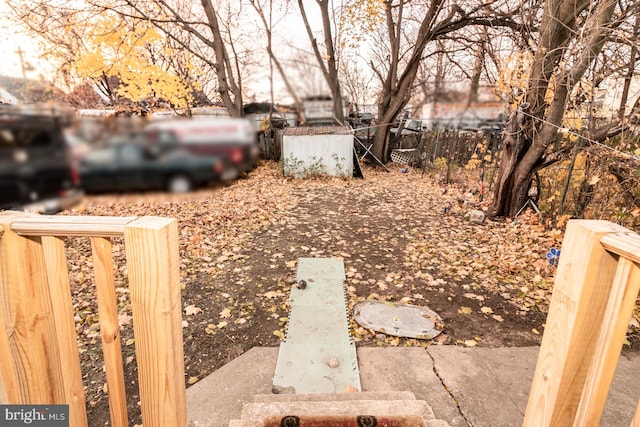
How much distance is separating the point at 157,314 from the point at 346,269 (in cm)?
423

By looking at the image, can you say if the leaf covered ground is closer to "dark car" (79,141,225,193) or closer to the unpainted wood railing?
"dark car" (79,141,225,193)

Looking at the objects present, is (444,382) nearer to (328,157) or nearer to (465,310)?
(465,310)

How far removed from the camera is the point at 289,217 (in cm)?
777

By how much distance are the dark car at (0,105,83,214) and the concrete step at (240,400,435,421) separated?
6.85 feet

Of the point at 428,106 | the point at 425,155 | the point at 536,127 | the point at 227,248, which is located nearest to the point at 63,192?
the point at 428,106

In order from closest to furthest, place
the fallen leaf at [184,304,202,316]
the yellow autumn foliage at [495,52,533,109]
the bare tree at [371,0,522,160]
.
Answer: the yellow autumn foliage at [495,52,533,109] < the bare tree at [371,0,522,160] < the fallen leaf at [184,304,202,316]

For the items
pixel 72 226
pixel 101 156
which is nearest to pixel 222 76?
pixel 101 156

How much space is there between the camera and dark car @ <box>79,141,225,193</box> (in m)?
0.34

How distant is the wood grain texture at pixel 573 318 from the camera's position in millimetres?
1255

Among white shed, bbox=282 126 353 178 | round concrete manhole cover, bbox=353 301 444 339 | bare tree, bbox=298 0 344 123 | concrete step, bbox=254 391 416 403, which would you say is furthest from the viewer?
white shed, bbox=282 126 353 178

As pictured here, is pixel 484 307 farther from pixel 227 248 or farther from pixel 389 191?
pixel 389 191

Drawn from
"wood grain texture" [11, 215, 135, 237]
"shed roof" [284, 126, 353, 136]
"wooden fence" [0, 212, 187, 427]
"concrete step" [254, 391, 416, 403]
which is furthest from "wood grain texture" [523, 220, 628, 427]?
"wood grain texture" [11, 215, 135, 237]

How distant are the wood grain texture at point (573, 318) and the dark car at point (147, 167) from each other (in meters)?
1.44

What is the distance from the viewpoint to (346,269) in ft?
17.4
